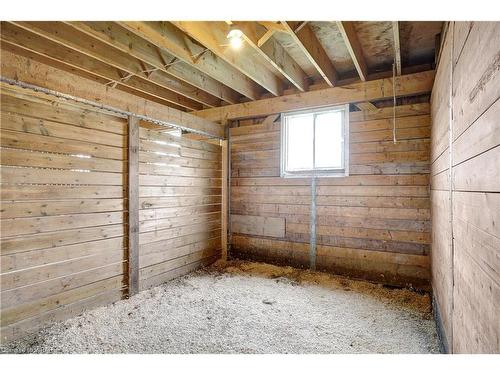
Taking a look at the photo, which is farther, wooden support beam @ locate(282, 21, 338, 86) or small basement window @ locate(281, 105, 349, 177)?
small basement window @ locate(281, 105, 349, 177)

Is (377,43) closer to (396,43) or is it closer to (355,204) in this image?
(396,43)

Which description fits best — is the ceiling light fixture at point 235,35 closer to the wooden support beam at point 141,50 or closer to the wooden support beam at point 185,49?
the wooden support beam at point 185,49

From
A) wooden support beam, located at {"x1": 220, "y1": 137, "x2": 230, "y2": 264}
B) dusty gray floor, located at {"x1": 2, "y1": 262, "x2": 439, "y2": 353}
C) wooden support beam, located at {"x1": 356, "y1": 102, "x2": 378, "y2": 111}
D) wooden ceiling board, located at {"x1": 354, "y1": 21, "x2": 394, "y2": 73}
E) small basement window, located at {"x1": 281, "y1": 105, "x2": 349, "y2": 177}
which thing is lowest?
dusty gray floor, located at {"x1": 2, "y1": 262, "x2": 439, "y2": 353}

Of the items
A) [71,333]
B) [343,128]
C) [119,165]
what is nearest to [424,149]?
[343,128]

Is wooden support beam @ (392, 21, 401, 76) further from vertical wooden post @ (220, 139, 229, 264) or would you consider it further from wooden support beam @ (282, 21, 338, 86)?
vertical wooden post @ (220, 139, 229, 264)

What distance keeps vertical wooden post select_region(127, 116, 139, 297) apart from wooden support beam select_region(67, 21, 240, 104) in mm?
605

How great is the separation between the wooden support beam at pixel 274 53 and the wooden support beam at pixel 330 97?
0.21 metres

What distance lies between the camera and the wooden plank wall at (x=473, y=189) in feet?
2.83

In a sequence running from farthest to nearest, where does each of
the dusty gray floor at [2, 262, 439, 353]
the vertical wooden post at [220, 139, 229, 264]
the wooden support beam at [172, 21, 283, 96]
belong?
the vertical wooden post at [220, 139, 229, 264], the wooden support beam at [172, 21, 283, 96], the dusty gray floor at [2, 262, 439, 353]

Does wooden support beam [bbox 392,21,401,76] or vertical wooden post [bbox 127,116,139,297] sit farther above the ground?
wooden support beam [bbox 392,21,401,76]

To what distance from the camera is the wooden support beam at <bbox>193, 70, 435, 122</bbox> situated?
9.20 ft

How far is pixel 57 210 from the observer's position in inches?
83.4

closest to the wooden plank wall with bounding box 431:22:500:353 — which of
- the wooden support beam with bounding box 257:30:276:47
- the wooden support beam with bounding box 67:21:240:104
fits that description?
the wooden support beam with bounding box 257:30:276:47
